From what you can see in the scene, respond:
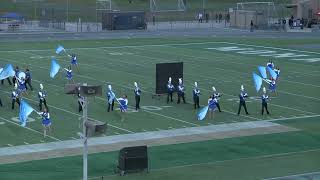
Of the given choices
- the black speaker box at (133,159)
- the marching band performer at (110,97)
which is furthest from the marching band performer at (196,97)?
the black speaker box at (133,159)

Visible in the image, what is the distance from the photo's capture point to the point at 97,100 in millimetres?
35656

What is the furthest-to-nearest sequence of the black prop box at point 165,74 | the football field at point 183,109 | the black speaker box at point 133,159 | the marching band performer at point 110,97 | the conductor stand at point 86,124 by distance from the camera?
1. the black prop box at point 165,74
2. the marching band performer at point 110,97
3. the football field at point 183,109
4. the black speaker box at point 133,159
5. the conductor stand at point 86,124

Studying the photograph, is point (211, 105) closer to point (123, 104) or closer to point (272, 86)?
point (123, 104)

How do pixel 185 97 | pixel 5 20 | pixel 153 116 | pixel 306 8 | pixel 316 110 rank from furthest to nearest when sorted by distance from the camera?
pixel 306 8, pixel 5 20, pixel 185 97, pixel 316 110, pixel 153 116

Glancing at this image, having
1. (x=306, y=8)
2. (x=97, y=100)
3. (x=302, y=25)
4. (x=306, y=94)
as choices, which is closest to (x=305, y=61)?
(x=306, y=94)

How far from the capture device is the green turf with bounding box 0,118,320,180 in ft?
75.8

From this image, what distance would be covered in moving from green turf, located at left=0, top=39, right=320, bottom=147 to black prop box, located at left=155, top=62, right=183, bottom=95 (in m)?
0.56

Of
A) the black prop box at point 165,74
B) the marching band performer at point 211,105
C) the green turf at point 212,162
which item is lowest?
the green turf at point 212,162

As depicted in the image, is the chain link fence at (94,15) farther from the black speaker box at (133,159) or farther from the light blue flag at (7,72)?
the black speaker box at (133,159)

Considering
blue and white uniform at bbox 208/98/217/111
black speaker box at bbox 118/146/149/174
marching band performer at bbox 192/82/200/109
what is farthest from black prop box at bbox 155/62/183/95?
black speaker box at bbox 118/146/149/174

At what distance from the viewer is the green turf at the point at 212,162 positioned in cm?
2309

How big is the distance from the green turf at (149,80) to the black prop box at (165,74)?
0.56 meters

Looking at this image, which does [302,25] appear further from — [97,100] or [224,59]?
[97,100]

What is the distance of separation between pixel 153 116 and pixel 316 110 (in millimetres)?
7275
